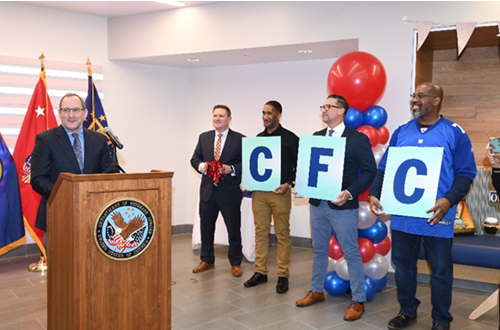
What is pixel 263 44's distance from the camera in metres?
5.53

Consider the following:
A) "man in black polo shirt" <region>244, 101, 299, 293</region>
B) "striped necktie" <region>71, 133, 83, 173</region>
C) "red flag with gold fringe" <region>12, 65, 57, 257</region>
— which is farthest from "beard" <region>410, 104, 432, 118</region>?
"red flag with gold fringe" <region>12, 65, 57, 257</region>

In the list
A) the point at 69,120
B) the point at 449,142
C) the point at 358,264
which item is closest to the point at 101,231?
the point at 69,120

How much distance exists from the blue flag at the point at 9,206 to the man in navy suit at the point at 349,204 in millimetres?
3333

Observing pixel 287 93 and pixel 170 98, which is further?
pixel 170 98

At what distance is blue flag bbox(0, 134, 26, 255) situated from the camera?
5.18 metres

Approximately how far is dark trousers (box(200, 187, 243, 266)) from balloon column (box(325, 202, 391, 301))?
1128mm

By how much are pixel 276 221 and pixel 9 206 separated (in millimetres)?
2959

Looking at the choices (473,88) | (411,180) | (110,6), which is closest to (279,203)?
(411,180)

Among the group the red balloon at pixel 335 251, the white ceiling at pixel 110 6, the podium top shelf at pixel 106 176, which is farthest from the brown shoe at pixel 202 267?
the white ceiling at pixel 110 6

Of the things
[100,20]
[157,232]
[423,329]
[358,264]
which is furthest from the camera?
[100,20]

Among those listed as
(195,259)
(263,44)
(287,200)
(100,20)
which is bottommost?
(195,259)

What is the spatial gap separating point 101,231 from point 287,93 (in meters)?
4.46

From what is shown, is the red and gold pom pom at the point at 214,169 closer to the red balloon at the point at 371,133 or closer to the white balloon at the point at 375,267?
the red balloon at the point at 371,133

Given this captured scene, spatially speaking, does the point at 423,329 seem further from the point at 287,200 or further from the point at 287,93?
the point at 287,93
